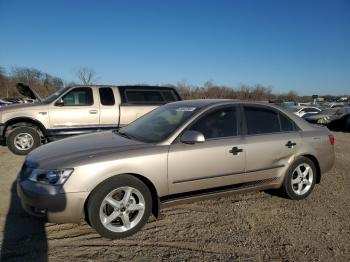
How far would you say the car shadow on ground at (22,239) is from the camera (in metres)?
3.19

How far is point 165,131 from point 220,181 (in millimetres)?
956

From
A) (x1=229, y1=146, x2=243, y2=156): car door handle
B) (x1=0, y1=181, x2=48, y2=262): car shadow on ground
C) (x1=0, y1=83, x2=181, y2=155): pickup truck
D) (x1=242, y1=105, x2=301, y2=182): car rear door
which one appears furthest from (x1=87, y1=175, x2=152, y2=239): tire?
(x1=0, y1=83, x2=181, y2=155): pickup truck

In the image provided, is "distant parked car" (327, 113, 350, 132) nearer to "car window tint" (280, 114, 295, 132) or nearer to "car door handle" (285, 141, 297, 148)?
"car window tint" (280, 114, 295, 132)

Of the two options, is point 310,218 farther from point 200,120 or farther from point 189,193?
point 200,120

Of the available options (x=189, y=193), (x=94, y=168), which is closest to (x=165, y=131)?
(x=189, y=193)

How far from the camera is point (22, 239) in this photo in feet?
11.6

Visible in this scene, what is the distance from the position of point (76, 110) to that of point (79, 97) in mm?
430

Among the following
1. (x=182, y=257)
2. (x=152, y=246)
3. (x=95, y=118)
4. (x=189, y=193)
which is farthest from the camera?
(x=95, y=118)

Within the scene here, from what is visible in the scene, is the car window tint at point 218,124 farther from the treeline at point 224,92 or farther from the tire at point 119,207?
the treeline at point 224,92

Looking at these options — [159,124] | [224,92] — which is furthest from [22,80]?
[159,124]

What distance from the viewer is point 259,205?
187 inches

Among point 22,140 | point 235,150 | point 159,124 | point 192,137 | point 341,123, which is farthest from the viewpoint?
point 341,123

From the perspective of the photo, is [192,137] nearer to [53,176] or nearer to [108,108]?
[53,176]

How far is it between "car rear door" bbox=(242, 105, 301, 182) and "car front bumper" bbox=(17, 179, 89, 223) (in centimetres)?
221
